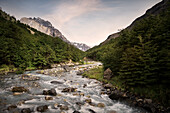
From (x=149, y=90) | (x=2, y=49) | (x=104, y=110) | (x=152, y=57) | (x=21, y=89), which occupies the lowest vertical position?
(x=104, y=110)

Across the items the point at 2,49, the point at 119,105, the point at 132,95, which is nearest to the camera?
the point at 119,105

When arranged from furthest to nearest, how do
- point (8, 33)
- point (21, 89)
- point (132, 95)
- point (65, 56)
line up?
point (65, 56) < point (8, 33) < point (21, 89) < point (132, 95)

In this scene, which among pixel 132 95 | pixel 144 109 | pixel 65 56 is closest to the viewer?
pixel 144 109

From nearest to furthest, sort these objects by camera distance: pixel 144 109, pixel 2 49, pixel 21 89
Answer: pixel 144 109
pixel 21 89
pixel 2 49

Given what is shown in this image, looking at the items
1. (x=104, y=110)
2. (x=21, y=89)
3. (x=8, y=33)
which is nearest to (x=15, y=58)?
(x=8, y=33)

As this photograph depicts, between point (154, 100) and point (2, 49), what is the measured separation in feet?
146

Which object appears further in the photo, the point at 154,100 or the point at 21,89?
the point at 21,89

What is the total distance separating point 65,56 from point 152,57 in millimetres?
66294

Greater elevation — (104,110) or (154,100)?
(154,100)

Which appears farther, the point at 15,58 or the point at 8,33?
the point at 8,33

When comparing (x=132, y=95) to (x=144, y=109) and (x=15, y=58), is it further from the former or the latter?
(x=15, y=58)

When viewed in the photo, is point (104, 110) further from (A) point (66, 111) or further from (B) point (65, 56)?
(B) point (65, 56)

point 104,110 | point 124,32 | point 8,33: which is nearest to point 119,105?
point 104,110

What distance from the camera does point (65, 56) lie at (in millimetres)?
70625
